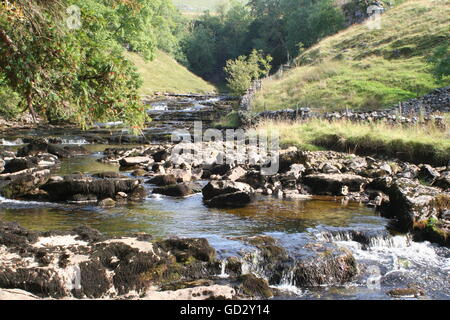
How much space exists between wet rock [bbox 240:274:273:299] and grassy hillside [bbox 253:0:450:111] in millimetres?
18071

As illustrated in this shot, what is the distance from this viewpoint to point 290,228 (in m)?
9.73

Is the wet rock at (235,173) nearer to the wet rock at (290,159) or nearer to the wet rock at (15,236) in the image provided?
the wet rock at (290,159)

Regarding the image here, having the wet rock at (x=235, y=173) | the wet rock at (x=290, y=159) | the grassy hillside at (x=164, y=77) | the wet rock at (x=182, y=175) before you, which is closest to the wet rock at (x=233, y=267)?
the wet rock at (x=235, y=173)

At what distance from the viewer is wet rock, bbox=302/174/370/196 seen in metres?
13.0

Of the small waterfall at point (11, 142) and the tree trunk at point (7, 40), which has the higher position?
the tree trunk at point (7, 40)

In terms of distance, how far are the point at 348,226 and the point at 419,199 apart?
1.68 meters

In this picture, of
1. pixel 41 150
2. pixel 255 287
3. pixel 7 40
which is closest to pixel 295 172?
pixel 255 287

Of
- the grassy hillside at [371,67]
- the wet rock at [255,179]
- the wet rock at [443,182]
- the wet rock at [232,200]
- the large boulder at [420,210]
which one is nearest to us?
the large boulder at [420,210]

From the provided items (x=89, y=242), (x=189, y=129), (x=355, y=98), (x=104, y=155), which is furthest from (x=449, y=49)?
(x=89, y=242)

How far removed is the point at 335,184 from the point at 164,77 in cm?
5554

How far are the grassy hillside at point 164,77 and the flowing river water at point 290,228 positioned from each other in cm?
4268

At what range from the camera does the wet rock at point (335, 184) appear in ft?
42.5

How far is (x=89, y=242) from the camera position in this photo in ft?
24.2

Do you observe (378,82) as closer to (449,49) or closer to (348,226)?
(449,49)
